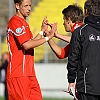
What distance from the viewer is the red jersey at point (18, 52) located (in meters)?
7.49

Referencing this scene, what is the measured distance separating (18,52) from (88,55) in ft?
5.05

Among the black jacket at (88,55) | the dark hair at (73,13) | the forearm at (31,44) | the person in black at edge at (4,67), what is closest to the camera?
the black jacket at (88,55)

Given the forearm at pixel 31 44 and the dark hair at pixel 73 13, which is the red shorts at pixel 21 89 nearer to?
the forearm at pixel 31 44

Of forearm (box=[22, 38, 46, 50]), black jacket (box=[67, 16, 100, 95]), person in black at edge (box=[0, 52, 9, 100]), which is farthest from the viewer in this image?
person in black at edge (box=[0, 52, 9, 100])

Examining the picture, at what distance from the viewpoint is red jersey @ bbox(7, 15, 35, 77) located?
7492 millimetres

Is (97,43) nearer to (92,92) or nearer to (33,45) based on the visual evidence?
(92,92)

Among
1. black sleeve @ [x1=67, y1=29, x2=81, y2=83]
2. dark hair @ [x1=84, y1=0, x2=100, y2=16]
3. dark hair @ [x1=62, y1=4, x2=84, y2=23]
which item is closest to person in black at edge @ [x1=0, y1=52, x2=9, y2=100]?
dark hair @ [x1=62, y1=4, x2=84, y2=23]

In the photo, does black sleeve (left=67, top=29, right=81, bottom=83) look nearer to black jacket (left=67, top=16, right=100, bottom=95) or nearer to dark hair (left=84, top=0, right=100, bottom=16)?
black jacket (left=67, top=16, right=100, bottom=95)

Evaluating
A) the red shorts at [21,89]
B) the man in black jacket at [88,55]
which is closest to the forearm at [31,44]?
the red shorts at [21,89]

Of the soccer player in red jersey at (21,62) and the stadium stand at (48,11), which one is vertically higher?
the stadium stand at (48,11)

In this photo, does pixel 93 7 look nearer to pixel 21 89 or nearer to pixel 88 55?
pixel 88 55

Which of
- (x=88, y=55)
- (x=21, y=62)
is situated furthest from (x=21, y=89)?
(x=88, y=55)

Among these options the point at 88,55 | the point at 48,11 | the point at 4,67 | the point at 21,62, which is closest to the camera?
the point at 88,55

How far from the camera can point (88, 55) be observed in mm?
6344
